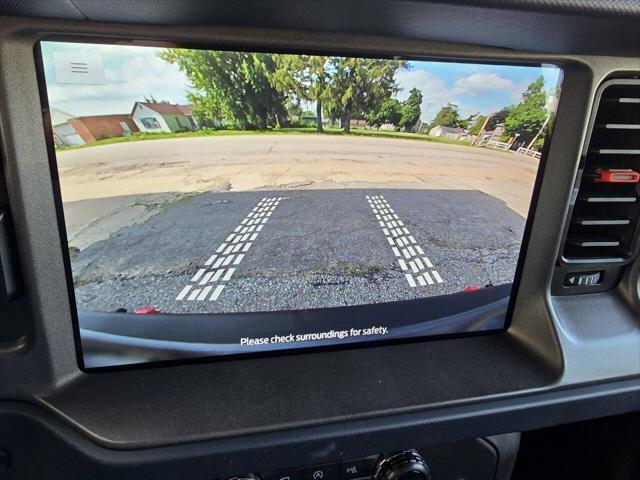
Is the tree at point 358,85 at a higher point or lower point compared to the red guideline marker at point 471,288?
higher

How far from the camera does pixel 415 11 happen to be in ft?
2.53

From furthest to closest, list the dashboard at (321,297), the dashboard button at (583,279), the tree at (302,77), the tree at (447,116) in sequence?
the dashboard button at (583,279) < the tree at (447,116) < the tree at (302,77) < the dashboard at (321,297)

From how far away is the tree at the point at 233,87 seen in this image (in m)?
1.01

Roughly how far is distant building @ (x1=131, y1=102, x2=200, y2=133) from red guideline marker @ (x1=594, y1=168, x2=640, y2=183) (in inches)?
47.2

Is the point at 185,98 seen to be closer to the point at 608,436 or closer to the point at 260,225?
the point at 260,225

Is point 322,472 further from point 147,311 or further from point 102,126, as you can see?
point 102,126

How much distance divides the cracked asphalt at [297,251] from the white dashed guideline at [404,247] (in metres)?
0.01

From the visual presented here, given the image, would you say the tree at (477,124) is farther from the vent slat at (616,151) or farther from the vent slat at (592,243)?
the vent slat at (592,243)

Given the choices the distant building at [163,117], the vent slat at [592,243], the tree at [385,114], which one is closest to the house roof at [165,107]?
the distant building at [163,117]

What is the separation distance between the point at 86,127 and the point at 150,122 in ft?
0.47

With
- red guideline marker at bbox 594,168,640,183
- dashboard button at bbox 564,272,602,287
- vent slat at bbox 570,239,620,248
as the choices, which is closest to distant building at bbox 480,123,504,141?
red guideline marker at bbox 594,168,640,183

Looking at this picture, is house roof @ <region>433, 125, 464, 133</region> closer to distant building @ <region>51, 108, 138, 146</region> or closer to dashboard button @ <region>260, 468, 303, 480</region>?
distant building @ <region>51, 108, 138, 146</region>

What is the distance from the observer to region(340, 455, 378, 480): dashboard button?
1.25 metres

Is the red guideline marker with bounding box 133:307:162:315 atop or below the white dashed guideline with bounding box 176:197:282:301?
below
